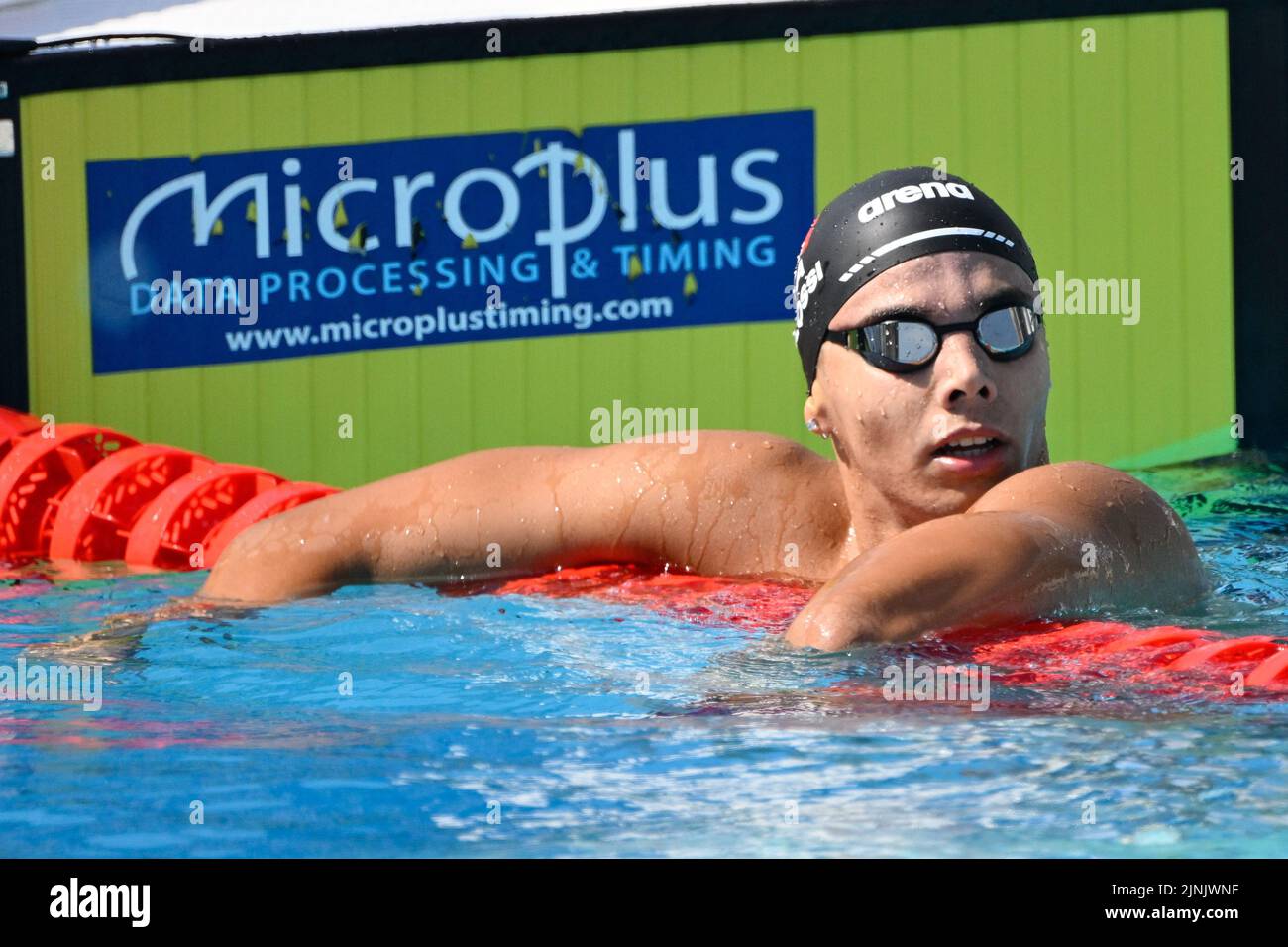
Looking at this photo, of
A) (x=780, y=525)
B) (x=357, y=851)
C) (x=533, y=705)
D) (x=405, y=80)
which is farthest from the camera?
(x=405, y=80)

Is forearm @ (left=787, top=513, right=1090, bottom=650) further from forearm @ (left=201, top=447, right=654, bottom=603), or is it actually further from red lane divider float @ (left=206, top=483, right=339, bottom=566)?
red lane divider float @ (left=206, top=483, right=339, bottom=566)

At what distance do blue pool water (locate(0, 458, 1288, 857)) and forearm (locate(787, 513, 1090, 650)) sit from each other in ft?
0.25

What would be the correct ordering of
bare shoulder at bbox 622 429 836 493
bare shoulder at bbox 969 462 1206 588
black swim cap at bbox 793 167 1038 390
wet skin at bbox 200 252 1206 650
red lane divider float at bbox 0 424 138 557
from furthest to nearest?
red lane divider float at bbox 0 424 138 557 → bare shoulder at bbox 622 429 836 493 → black swim cap at bbox 793 167 1038 390 → bare shoulder at bbox 969 462 1206 588 → wet skin at bbox 200 252 1206 650

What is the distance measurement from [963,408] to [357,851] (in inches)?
67.9

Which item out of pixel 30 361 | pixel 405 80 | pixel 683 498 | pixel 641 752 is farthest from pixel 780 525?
pixel 30 361

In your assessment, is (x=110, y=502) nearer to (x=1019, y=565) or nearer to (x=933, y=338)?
(x=933, y=338)

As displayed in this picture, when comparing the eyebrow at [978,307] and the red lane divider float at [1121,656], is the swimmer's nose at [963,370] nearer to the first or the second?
the eyebrow at [978,307]

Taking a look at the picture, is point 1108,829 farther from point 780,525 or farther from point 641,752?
point 780,525

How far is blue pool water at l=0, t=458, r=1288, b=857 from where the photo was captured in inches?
87.9

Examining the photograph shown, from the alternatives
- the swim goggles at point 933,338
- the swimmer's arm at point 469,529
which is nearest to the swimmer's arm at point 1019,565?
the swim goggles at point 933,338

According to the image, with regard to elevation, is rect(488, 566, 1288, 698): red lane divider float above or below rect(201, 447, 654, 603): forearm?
below

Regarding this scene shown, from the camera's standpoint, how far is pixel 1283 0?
6781mm

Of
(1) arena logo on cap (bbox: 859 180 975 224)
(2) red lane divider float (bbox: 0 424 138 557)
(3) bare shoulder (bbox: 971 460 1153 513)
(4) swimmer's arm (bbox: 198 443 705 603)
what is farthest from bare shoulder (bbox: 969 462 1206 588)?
(2) red lane divider float (bbox: 0 424 138 557)

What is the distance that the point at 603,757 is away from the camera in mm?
2619
